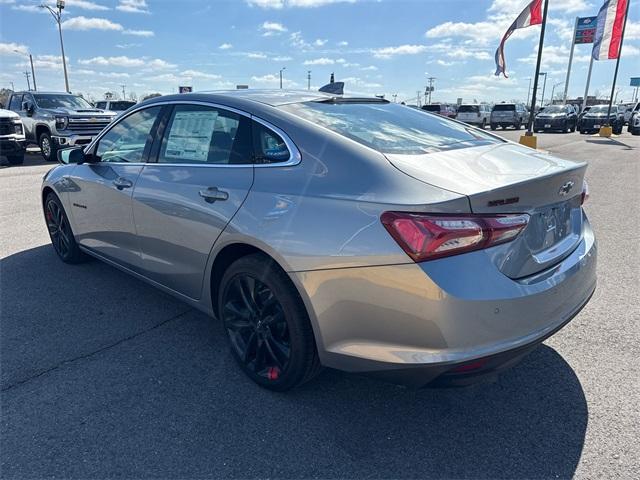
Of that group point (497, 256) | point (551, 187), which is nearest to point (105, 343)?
point (497, 256)

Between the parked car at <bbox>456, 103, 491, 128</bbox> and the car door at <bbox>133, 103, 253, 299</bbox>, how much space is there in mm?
34781

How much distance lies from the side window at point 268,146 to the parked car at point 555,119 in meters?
33.5

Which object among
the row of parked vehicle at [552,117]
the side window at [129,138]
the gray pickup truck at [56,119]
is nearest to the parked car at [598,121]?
the row of parked vehicle at [552,117]

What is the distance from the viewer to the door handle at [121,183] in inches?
139

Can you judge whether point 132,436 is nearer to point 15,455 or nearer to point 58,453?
point 58,453

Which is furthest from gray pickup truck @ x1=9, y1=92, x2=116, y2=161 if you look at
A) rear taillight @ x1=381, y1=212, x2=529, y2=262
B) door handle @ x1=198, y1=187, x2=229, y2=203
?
rear taillight @ x1=381, y1=212, x2=529, y2=262

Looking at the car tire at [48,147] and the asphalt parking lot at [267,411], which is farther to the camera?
the car tire at [48,147]

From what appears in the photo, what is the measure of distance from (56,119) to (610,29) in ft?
90.5

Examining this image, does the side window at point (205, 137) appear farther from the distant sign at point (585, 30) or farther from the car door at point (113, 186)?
the distant sign at point (585, 30)

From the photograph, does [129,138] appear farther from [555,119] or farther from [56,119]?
[555,119]

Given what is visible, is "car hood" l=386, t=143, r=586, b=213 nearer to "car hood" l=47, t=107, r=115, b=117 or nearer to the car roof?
the car roof

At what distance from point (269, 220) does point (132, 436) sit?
4.30 ft

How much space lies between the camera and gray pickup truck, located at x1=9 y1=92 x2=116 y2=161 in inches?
547

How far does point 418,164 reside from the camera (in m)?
2.28
